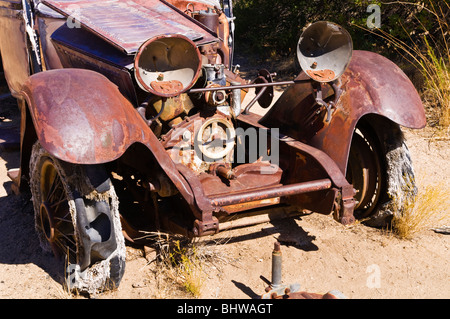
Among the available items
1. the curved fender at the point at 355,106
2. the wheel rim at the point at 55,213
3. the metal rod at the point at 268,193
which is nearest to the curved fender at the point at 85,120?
the metal rod at the point at 268,193

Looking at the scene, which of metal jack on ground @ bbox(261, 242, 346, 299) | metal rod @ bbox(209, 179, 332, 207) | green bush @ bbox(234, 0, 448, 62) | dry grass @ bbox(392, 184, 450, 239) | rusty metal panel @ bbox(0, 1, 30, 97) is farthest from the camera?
green bush @ bbox(234, 0, 448, 62)

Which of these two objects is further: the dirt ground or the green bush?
the green bush

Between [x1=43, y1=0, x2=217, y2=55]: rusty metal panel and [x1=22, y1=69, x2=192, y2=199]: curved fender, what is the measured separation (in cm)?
51

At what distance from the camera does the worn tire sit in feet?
9.68

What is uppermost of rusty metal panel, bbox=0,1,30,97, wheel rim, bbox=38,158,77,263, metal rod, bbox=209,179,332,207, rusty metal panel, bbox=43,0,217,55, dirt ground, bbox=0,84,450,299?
rusty metal panel, bbox=43,0,217,55

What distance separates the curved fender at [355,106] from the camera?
3.57 metres

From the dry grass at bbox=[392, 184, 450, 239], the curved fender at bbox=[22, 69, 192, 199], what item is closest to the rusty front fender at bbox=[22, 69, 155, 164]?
the curved fender at bbox=[22, 69, 192, 199]

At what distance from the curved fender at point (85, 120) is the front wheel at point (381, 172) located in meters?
1.45

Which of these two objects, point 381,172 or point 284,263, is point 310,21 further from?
point 284,263

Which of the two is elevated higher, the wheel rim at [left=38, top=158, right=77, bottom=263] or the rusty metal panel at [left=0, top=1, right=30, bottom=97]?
the rusty metal panel at [left=0, top=1, right=30, bottom=97]

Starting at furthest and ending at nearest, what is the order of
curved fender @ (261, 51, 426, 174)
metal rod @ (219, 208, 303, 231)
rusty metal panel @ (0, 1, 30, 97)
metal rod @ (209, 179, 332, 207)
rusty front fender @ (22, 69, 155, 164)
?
rusty metal panel @ (0, 1, 30, 97) → metal rod @ (219, 208, 303, 231) → curved fender @ (261, 51, 426, 174) → metal rod @ (209, 179, 332, 207) → rusty front fender @ (22, 69, 155, 164)

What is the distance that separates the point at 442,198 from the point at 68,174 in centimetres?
302

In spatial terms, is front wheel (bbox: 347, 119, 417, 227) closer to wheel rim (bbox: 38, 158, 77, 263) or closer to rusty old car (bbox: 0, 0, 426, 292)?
rusty old car (bbox: 0, 0, 426, 292)

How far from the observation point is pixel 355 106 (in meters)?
3.61
